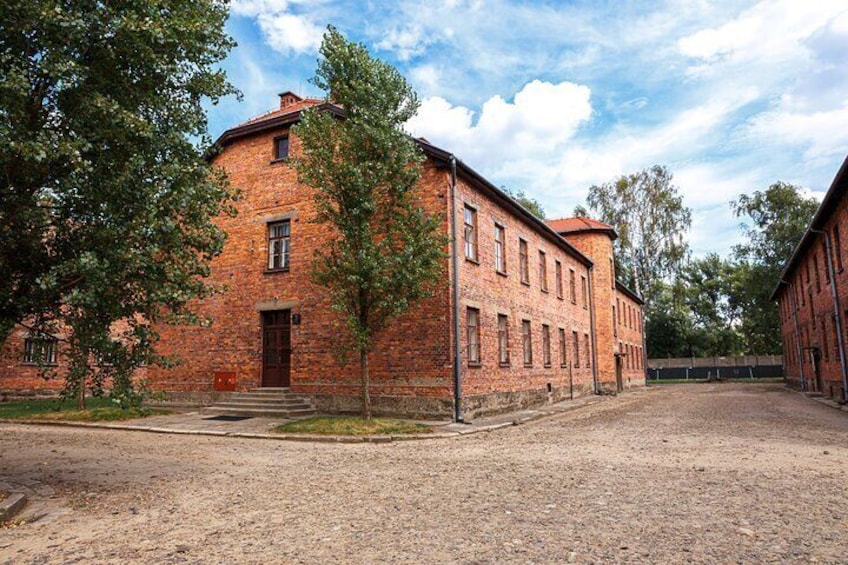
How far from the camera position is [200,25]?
7152 millimetres

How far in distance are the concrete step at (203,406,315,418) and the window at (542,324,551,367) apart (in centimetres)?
1004

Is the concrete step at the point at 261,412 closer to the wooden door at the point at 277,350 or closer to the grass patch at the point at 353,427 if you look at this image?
the wooden door at the point at 277,350

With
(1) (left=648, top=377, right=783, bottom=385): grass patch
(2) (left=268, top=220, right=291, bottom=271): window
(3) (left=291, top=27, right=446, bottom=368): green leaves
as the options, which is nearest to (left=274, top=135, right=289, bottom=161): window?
(2) (left=268, top=220, right=291, bottom=271): window

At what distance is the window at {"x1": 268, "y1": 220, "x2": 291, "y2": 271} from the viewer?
1786cm

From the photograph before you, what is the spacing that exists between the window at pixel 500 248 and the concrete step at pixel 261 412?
7.49m

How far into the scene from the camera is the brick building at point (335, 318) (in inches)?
602

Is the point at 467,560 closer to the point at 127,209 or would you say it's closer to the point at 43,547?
the point at 43,547

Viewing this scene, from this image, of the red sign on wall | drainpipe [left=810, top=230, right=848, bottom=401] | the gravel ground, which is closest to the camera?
the gravel ground

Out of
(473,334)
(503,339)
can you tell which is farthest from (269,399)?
(503,339)

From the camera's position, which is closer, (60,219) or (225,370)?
(60,219)

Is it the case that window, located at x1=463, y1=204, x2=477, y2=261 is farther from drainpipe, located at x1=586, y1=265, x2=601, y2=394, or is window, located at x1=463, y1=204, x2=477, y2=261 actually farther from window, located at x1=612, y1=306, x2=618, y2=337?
window, located at x1=612, y1=306, x2=618, y2=337

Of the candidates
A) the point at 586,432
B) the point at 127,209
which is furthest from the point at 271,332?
the point at 127,209

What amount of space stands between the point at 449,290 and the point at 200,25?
9.43 metres

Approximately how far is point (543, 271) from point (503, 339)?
19.1 ft
